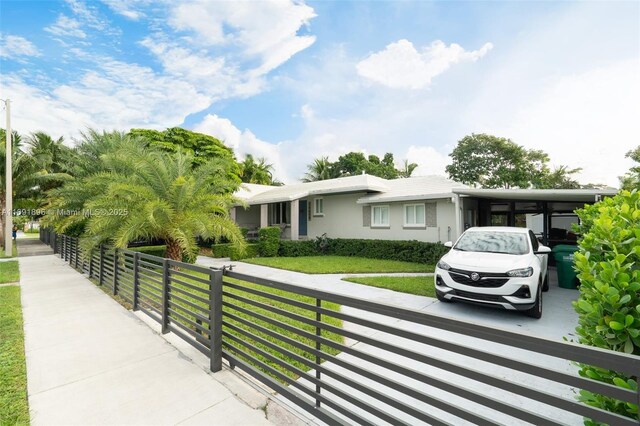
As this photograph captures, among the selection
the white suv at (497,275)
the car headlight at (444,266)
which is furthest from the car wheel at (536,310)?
the car headlight at (444,266)

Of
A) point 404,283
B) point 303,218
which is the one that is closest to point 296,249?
point 303,218

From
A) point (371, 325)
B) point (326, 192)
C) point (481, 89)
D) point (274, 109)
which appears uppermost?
point (274, 109)

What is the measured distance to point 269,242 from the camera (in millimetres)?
14992

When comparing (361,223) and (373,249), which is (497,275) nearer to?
(373,249)

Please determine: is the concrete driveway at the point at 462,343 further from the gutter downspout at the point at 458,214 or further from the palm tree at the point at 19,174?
the palm tree at the point at 19,174

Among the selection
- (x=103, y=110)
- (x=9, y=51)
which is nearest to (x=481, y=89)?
(x=103, y=110)

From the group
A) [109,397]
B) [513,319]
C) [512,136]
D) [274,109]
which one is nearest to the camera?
[109,397]

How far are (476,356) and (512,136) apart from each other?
3136 centimetres

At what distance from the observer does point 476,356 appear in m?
1.72

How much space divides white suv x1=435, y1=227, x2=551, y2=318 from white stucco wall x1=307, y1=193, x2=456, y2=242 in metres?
5.40

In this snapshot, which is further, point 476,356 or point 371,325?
point 371,325

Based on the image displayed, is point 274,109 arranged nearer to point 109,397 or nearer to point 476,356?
point 109,397

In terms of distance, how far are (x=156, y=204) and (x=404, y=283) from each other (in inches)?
290

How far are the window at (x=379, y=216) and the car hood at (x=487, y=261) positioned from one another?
25.9 feet
